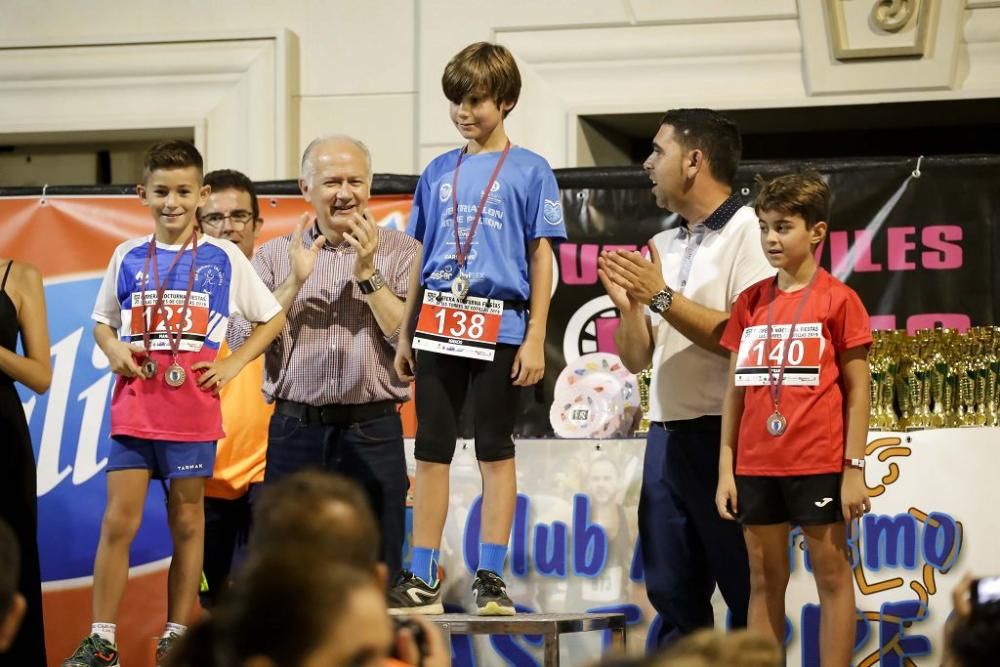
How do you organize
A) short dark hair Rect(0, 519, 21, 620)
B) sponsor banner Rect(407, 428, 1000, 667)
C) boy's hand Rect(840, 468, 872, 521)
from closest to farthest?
1. short dark hair Rect(0, 519, 21, 620)
2. boy's hand Rect(840, 468, 872, 521)
3. sponsor banner Rect(407, 428, 1000, 667)

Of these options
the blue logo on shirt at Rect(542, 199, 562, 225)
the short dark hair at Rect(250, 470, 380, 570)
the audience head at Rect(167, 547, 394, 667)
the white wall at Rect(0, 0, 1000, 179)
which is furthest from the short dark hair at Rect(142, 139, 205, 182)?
the audience head at Rect(167, 547, 394, 667)


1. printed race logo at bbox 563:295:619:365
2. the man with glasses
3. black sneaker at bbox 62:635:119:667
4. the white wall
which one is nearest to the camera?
black sneaker at bbox 62:635:119:667

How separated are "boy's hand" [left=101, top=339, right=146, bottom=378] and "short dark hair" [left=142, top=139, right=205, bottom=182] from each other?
18.6 inches

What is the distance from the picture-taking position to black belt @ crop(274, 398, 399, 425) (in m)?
3.97

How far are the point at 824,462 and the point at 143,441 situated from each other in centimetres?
178

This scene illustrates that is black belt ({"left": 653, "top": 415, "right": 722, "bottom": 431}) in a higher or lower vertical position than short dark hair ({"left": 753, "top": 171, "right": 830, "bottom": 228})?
lower

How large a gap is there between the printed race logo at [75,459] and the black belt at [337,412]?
54.1 inches

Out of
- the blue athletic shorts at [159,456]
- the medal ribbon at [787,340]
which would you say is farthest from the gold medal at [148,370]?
the medal ribbon at [787,340]

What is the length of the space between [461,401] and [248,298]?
70 centimetres

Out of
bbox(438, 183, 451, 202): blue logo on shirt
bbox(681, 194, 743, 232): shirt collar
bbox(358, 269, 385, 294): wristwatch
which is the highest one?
bbox(438, 183, 451, 202): blue logo on shirt

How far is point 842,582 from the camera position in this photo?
341cm

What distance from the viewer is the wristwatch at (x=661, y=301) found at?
3.61 meters

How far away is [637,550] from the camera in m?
4.65

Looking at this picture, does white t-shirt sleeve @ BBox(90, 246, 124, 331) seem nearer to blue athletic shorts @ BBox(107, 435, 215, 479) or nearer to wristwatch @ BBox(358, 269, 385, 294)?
blue athletic shorts @ BBox(107, 435, 215, 479)
